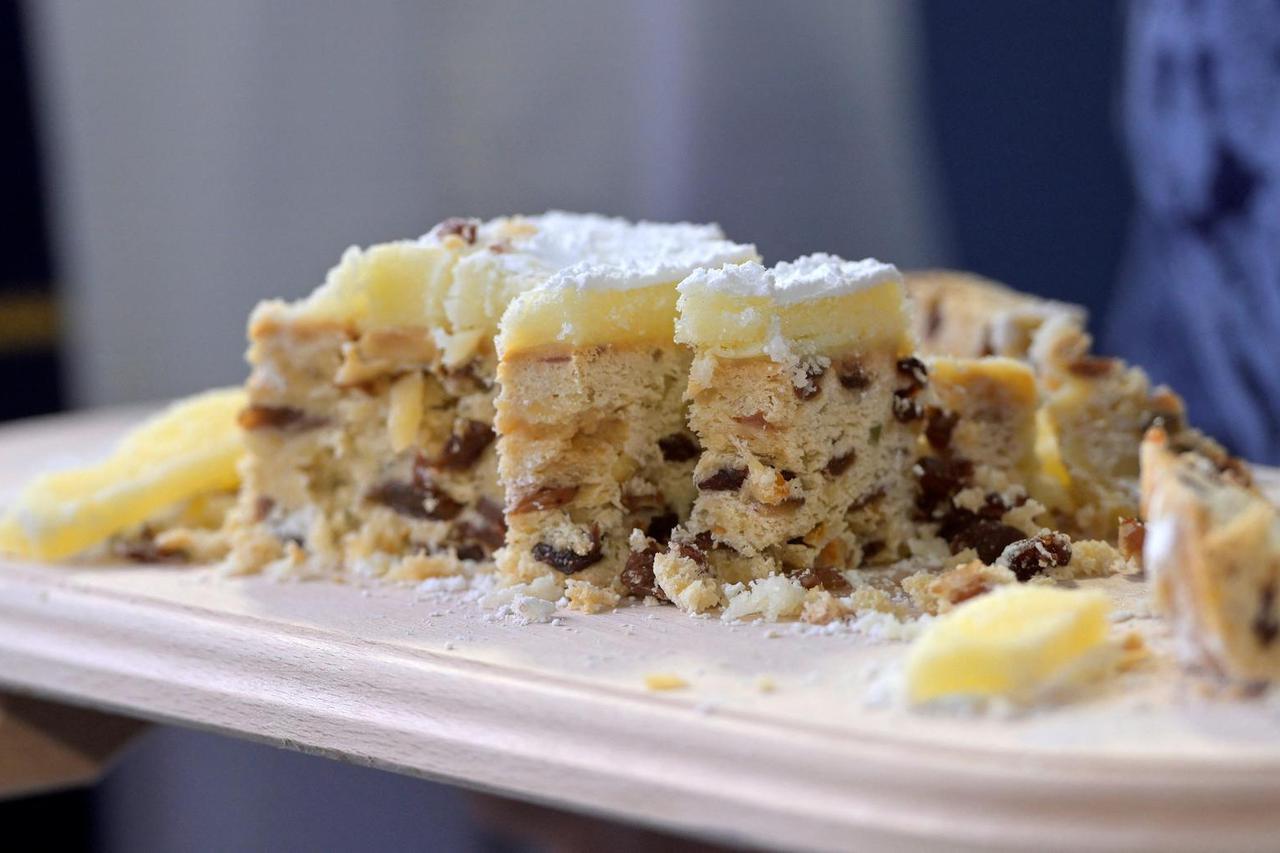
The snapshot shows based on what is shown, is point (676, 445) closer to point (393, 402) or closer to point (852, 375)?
point (852, 375)

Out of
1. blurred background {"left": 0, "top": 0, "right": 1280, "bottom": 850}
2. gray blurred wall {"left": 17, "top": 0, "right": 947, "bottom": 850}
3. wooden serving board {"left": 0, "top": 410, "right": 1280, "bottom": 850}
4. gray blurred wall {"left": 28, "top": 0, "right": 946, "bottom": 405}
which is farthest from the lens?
gray blurred wall {"left": 28, "top": 0, "right": 946, "bottom": 405}

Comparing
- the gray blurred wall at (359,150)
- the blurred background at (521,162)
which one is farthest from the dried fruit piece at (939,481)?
the gray blurred wall at (359,150)

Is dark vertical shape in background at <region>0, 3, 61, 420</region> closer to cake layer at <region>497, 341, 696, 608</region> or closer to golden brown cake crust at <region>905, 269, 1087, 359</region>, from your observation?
golden brown cake crust at <region>905, 269, 1087, 359</region>

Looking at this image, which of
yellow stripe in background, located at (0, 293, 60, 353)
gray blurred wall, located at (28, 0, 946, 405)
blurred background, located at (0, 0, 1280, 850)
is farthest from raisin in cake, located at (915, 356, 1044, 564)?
yellow stripe in background, located at (0, 293, 60, 353)

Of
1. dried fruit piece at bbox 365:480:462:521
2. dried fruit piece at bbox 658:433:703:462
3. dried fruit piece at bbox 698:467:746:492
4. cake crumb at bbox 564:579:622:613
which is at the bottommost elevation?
cake crumb at bbox 564:579:622:613

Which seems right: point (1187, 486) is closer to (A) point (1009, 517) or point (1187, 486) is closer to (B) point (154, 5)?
(A) point (1009, 517)

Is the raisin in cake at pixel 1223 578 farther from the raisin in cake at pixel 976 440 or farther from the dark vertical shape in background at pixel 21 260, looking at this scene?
the dark vertical shape in background at pixel 21 260

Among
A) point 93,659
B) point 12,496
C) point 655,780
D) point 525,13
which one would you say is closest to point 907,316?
point 655,780
